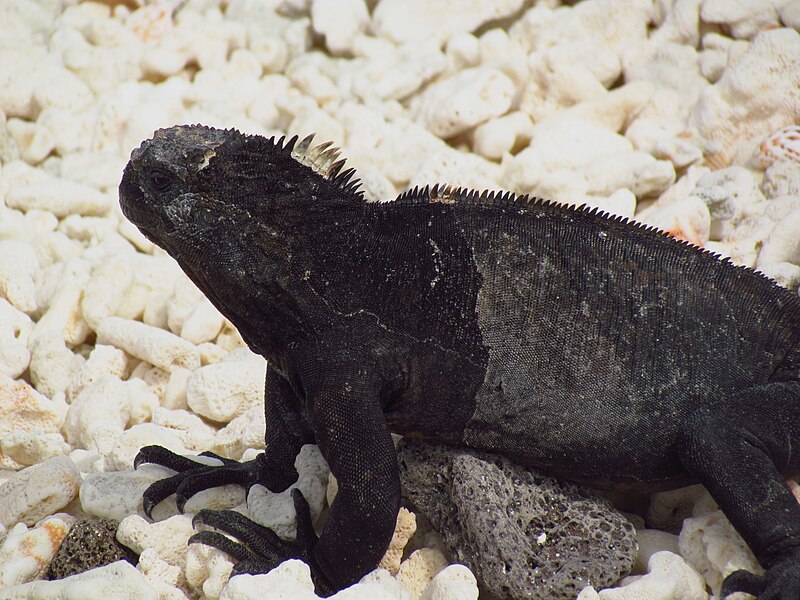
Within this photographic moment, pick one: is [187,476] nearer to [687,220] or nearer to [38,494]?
[38,494]

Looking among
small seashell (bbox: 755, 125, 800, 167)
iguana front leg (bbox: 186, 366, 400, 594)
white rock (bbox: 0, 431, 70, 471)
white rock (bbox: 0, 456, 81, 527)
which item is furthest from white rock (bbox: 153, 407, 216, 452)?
small seashell (bbox: 755, 125, 800, 167)

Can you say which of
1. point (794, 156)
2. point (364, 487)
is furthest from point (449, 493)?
point (794, 156)

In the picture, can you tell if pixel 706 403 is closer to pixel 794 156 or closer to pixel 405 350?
pixel 405 350

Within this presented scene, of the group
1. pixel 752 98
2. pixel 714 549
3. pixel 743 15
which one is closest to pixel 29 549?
pixel 714 549

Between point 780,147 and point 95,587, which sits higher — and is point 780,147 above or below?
above

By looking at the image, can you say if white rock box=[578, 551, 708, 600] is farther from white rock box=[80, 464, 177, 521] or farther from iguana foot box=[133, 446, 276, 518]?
white rock box=[80, 464, 177, 521]

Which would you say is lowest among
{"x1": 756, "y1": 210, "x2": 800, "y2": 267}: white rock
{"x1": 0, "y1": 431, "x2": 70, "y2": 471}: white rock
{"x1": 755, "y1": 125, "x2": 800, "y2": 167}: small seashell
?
{"x1": 0, "y1": 431, "x2": 70, "y2": 471}: white rock
